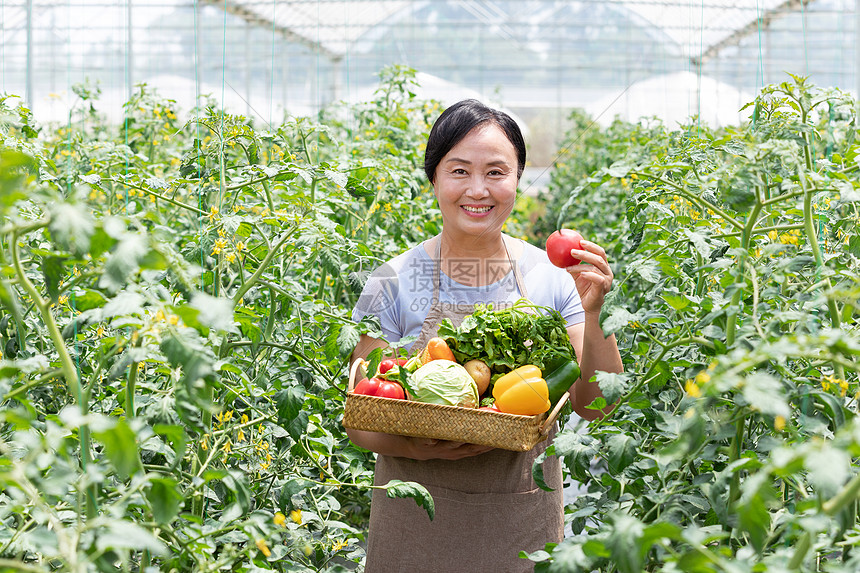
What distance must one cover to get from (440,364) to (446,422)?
134 millimetres

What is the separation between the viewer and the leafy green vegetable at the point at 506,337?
1.59 metres

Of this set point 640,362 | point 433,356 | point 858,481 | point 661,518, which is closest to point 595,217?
point 640,362

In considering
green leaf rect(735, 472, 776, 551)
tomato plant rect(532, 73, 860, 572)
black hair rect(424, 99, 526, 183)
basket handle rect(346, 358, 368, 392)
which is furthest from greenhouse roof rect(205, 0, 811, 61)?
green leaf rect(735, 472, 776, 551)

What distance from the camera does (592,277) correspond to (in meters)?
1.47

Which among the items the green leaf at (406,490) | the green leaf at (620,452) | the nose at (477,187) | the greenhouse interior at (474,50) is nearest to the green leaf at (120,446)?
the green leaf at (406,490)

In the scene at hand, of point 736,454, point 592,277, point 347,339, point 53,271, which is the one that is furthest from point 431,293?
point 53,271

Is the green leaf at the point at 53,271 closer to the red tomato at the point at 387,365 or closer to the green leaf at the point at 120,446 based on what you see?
the green leaf at the point at 120,446

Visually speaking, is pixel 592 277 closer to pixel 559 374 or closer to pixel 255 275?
pixel 559 374

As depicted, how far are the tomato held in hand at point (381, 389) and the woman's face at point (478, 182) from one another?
445mm

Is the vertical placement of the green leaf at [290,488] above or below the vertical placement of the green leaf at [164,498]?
below

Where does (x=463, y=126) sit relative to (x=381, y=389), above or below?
above

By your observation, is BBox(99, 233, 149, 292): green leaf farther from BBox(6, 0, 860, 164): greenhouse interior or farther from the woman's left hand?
BBox(6, 0, 860, 164): greenhouse interior

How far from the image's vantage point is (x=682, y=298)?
1.27 metres

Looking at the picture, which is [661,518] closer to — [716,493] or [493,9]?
[716,493]
